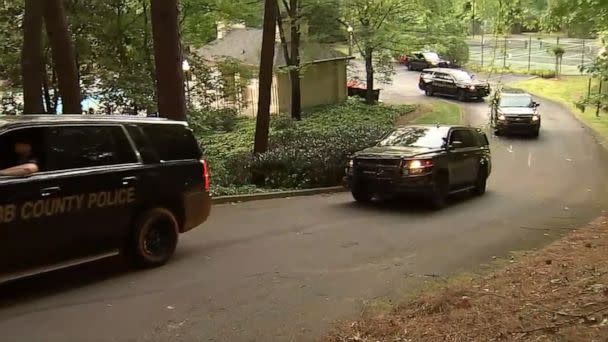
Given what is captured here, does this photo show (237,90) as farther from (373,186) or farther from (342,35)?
(373,186)

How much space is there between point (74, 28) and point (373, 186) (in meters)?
15.1

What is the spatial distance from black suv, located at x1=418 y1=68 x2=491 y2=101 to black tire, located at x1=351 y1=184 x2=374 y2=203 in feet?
107

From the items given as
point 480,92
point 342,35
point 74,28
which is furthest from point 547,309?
point 480,92

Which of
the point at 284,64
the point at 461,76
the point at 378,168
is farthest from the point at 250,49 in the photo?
the point at 378,168

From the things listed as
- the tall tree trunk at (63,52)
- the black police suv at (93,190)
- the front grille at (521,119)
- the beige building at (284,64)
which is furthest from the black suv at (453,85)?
the black police suv at (93,190)

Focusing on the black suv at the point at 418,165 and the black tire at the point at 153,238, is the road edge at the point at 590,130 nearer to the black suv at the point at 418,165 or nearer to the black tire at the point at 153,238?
the black suv at the point at 418,165

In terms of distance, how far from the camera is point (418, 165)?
45.9 ft

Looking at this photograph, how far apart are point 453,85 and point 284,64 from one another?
14.6 m

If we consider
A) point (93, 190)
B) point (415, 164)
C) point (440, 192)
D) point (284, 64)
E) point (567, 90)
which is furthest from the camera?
point (567, 90)

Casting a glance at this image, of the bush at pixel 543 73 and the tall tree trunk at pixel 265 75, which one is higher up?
the tall tree trunk at pixel 265 75

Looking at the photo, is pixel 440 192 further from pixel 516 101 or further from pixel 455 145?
pixel 516 101

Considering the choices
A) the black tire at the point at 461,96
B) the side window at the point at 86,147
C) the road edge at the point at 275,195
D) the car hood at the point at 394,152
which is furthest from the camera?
the black tire at the point at 461,96

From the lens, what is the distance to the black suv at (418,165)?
14000mm

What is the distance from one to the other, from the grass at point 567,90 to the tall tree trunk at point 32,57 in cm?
3004
